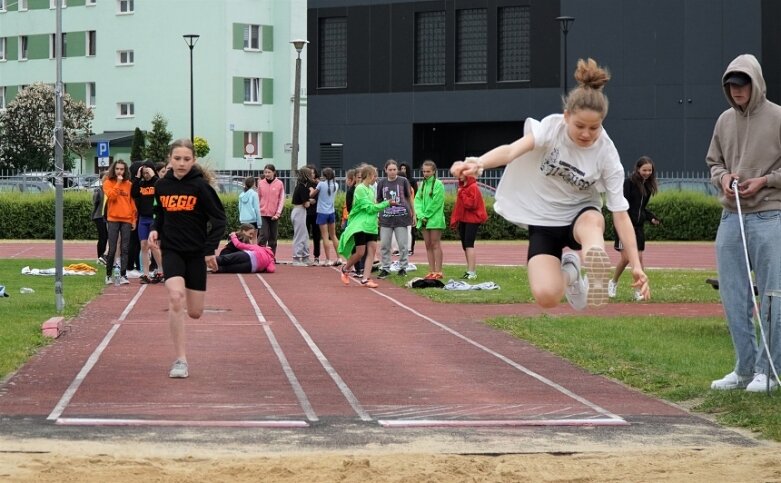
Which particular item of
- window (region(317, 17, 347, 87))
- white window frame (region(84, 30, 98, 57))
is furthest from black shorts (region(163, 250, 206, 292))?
white window frame (region(84, 30, 98, 57))

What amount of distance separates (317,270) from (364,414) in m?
15.2

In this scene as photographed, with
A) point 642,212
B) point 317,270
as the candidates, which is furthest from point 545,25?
point 642,212

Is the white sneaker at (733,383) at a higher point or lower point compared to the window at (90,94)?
lower

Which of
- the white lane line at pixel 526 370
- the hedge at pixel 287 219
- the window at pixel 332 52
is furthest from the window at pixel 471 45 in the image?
the white lane line at pixel 526 370

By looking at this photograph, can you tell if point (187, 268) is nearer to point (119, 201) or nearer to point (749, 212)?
point (749, 212)

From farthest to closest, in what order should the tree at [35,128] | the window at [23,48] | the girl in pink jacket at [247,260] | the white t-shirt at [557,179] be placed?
the window at [23,48] → the tree at [35,128] → the girl in pink jacket at [247,260] → the white t-shirt at [557,179]

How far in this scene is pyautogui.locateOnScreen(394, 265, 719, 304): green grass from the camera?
59.8 ft

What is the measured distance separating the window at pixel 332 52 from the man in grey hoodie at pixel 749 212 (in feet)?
139

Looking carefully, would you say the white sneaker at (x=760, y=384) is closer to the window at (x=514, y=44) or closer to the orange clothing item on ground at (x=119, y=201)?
the orange clothing item on ground at (x=119, y=201)

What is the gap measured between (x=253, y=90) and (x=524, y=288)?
49.3 meters

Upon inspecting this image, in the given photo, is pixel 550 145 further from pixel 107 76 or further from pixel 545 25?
pixel 107 76

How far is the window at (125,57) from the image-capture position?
68.3 meters

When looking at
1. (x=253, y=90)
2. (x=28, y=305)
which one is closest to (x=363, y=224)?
(x=28, y=305)

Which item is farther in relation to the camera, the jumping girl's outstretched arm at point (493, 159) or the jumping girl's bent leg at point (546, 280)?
the jumping girl's bent leg at point (546, 280)
